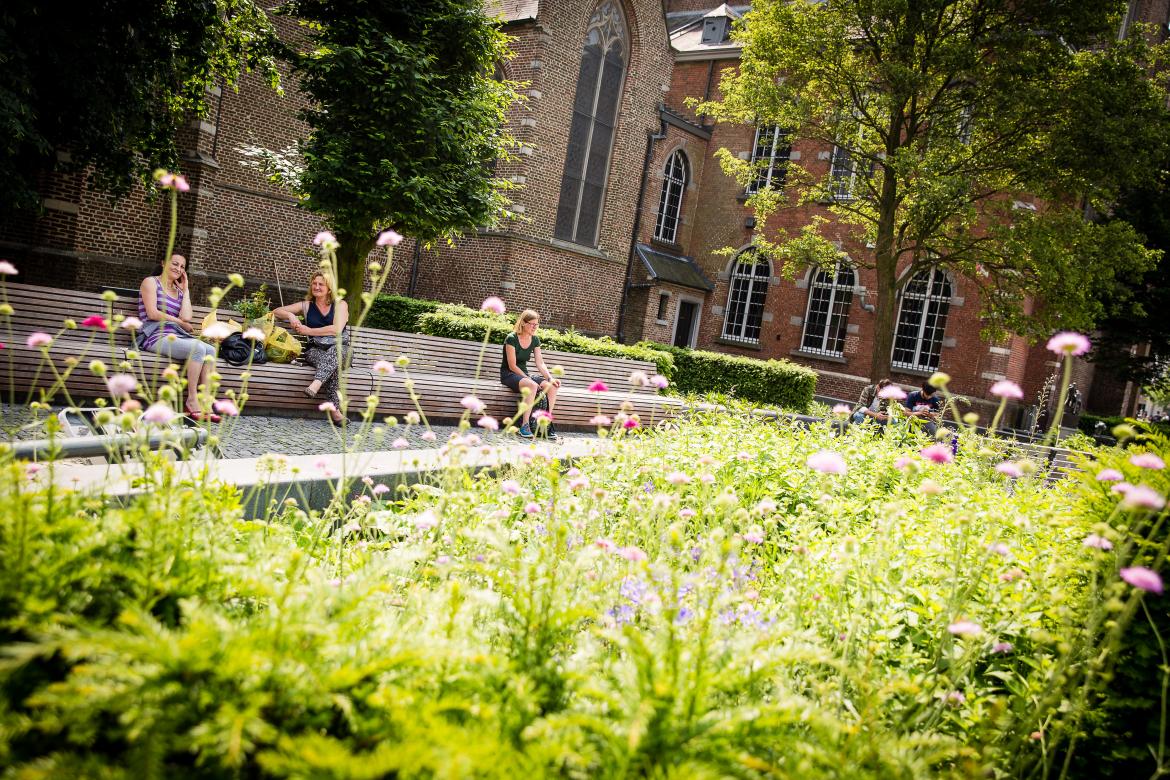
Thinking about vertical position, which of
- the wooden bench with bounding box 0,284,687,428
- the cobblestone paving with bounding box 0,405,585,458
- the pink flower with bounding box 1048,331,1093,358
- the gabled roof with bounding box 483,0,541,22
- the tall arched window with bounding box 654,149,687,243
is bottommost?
the cobblestone paving with bounding box 0,405,585,458

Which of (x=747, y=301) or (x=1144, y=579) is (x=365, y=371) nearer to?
(x=1144, y=579)

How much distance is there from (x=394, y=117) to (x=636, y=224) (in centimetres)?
1370

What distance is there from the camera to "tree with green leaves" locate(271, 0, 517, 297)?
1106 centimetres

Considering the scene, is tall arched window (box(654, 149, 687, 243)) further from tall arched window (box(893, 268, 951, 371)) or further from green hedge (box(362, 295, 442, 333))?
green hedge (box(362, 295, 442, 333))

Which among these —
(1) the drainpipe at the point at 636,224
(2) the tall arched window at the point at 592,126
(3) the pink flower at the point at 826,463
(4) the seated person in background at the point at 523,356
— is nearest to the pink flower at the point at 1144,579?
(3) the pink flower at the point at 826,463

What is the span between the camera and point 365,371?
27.1 feet

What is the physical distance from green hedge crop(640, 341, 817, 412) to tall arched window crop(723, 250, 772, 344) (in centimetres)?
871

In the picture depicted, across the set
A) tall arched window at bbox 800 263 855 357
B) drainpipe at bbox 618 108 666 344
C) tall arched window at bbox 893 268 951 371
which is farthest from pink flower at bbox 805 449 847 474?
tall arched window at bbox 800 263 855 357

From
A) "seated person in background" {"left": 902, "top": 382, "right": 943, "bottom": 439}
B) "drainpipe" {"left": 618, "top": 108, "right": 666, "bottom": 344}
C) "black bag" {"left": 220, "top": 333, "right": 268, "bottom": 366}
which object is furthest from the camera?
"drainpipe" {"left": 618, "top": 108, "right": 666, "bottom": 344}

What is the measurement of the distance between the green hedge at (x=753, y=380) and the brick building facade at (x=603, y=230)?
2.92 meters

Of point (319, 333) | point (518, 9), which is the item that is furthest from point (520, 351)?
point (518, 9)

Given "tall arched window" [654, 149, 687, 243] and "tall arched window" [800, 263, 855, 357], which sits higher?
"tall arched window" [654, 149, 687, 243]

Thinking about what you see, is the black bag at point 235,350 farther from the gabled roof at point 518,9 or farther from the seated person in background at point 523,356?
the gabled roof at point 518,9

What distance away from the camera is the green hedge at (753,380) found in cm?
1733
